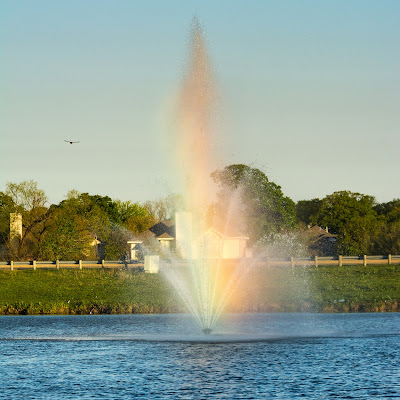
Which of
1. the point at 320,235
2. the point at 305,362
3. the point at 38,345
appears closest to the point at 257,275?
the point at 38,345

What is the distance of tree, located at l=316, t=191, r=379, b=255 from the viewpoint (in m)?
133

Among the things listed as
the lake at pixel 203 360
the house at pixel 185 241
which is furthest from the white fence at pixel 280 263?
the lake at pixel 203 360

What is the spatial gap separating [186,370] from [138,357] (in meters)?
4.99

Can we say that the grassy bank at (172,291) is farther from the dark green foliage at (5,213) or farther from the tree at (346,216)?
the tree at (346,216)

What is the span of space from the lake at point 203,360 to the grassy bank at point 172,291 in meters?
9.50

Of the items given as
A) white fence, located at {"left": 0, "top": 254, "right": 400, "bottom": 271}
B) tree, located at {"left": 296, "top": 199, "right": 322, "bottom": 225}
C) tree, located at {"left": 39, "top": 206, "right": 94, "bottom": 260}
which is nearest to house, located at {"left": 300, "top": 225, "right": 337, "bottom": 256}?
tree, located at {"left": 296, "top": 199, "right": 322, "bottom": 225}

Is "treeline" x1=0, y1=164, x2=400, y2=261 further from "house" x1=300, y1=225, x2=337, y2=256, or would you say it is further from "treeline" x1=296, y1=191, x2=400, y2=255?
"house" x1=300, y1=225, x2=337, y2=256

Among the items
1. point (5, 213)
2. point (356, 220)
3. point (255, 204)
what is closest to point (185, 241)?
point (255, 204)

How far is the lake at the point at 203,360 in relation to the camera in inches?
1128

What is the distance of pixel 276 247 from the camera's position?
110438mm

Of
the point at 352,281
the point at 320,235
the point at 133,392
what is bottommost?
the point at 133,392

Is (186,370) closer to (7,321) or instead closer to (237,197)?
(7,321)

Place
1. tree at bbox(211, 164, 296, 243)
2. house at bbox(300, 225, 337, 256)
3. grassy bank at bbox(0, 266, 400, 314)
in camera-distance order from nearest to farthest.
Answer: grassy bank at bbox(0, 266, 400, 314) → tree at bbox(211, 164, 296, 243) → house at bbox(300, 225, 337, 256)

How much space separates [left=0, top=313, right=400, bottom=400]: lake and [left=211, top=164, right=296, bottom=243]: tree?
5780cm
